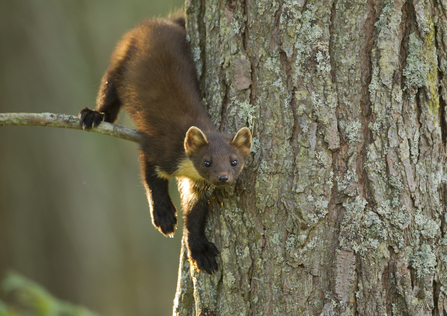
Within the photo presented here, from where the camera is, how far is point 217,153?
151 inches

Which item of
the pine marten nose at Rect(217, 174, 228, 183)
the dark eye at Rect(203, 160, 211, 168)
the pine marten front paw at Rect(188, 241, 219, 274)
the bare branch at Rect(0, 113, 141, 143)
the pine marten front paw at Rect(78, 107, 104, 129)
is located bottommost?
the pine marten front paw at Rect(188, 241, 219, 274)

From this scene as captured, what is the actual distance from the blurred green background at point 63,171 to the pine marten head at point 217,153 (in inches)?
222

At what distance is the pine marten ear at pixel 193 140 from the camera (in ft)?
12.5

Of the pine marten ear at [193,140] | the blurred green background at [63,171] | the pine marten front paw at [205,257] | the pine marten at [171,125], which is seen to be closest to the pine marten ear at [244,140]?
the pine marten at [171,125]

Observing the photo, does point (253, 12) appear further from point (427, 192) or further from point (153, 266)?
point (153, 266)

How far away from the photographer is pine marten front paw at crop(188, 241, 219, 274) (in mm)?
A: 3436

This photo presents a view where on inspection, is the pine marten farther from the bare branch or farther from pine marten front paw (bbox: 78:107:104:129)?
the bare branch

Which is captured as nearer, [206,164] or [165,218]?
[206,164]

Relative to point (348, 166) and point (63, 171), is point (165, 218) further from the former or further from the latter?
point (63, 171)

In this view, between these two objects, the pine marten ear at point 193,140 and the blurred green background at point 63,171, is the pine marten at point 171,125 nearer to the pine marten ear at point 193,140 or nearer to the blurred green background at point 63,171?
the pine marten ear at point 193,140

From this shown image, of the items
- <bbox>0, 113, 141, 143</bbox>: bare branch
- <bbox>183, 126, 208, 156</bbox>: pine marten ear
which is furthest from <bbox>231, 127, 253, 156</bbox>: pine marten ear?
<bbox>0, 113, 141, 143</bbox>: bare branch

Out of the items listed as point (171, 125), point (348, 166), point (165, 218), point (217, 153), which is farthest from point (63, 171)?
point (348, 166)

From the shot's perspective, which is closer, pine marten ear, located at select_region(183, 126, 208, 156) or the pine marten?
the pine marten

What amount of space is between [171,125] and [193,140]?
511 mm
